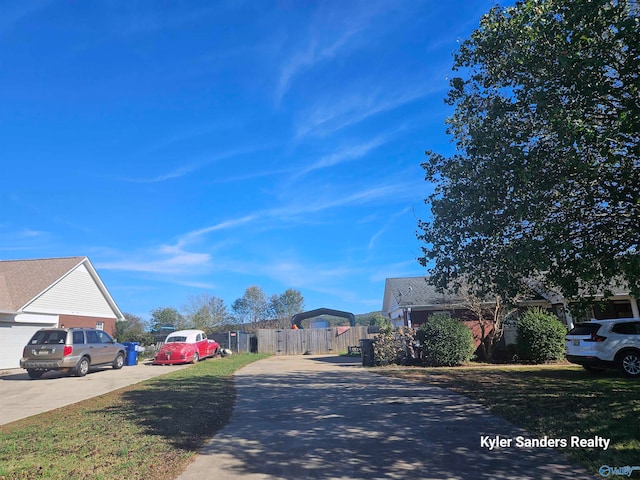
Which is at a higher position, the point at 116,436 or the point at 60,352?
the point at 60,352

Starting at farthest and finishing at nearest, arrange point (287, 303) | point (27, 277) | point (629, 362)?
1. point (287, 303)
2. point (27, 277)
3. point (629, 362)

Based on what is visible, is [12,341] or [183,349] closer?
[12,341]

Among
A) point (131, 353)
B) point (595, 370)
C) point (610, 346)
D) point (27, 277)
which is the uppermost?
point (27, 277)

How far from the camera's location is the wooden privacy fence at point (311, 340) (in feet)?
100

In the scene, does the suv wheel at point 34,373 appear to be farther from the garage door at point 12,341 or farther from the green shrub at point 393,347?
the green shrub at point 393,347

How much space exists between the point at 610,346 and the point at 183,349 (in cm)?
1792

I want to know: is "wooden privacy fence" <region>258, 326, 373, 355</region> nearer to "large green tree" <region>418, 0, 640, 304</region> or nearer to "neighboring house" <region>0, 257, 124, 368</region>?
"neighboring house" <region>0, 257, 124, 368</region>

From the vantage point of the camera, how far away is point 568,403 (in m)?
7.66

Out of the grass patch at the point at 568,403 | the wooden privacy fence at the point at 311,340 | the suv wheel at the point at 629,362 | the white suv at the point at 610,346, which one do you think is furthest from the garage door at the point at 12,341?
the suv wheel at the point at 629,362

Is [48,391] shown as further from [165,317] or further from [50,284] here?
[165,317]

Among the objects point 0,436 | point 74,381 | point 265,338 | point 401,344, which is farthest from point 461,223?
point 265,338

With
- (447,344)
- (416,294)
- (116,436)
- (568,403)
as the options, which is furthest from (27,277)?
(568,403)

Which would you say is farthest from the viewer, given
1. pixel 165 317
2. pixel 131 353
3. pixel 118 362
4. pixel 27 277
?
pixel 165 317

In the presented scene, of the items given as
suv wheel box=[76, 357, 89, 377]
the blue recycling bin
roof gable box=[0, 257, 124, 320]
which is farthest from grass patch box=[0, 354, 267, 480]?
roof gable box=[0, 257, 124, 320]
